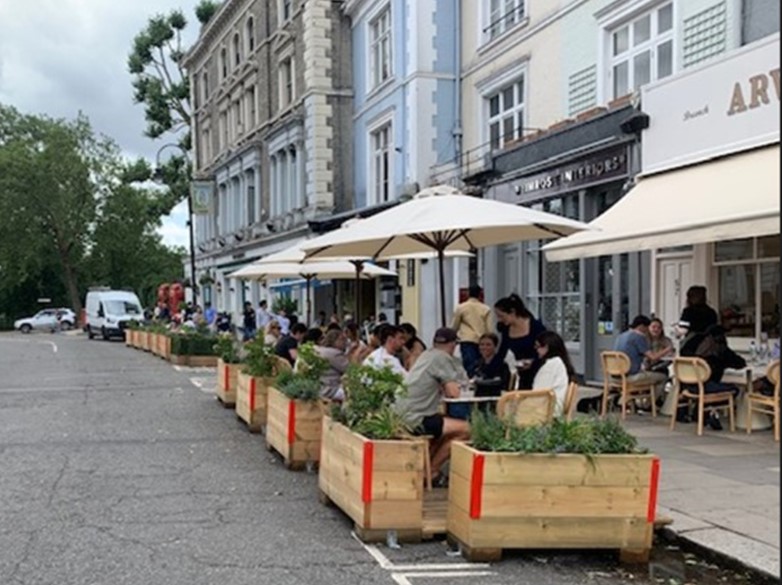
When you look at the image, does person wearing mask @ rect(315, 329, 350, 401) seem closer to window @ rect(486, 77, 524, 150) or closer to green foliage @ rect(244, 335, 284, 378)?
green foliage @ rect(244, 335, 284, 378)

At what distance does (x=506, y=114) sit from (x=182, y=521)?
1404 centimetres

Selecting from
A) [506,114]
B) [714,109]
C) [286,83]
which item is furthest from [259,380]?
[286,83]

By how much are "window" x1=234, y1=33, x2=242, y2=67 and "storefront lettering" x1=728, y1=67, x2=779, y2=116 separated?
100ft

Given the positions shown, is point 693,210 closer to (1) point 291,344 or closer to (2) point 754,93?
(2) point 754,93

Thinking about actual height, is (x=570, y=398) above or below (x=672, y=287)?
below

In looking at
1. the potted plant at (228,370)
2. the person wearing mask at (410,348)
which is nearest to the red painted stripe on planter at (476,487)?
the person wearing mask at (410,348)

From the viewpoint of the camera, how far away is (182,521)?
6.33 m

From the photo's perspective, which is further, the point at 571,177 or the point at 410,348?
the point at 571,177

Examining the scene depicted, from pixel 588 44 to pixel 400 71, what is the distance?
8038 mm

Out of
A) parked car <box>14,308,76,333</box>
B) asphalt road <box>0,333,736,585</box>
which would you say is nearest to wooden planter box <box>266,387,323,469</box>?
asphalt road <box>0,333,736,585</box>

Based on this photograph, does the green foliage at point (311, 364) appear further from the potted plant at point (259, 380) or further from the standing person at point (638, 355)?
the standing person at point (638, 355)

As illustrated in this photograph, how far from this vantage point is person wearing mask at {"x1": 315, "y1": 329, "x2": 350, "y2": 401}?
863 cm

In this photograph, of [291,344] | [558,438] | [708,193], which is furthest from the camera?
[291,344]

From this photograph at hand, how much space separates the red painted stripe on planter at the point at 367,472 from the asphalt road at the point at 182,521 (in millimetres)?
356
